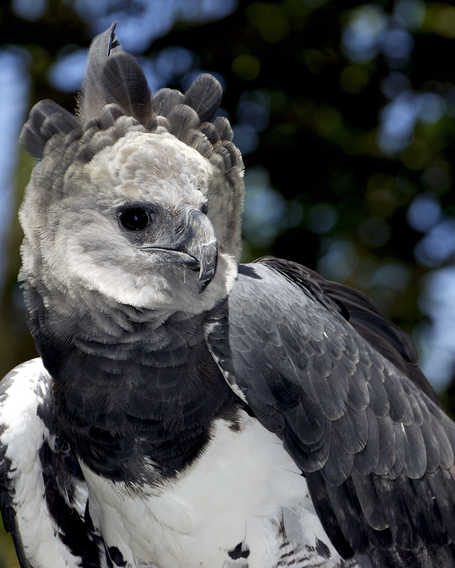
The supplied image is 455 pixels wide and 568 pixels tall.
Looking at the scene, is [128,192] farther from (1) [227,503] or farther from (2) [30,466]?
(2) [30,466]

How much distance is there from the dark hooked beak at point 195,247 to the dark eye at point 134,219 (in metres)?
0.06

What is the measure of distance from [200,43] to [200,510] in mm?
3773

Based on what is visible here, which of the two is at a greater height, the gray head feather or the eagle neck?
the gray head feather

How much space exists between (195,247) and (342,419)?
0.65 m

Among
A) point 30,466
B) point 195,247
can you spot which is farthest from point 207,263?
point 30,466

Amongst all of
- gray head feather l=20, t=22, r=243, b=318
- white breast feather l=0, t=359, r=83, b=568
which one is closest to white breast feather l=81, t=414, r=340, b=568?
white breast feather l=0, t=359, r=83, b=568

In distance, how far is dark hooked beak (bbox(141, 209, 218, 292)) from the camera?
2234 millimetres

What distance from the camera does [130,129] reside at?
2.44 m

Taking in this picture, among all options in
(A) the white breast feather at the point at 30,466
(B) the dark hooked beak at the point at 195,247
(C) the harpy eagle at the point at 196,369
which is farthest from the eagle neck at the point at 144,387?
(A) the white breast feather at the point at 30,466

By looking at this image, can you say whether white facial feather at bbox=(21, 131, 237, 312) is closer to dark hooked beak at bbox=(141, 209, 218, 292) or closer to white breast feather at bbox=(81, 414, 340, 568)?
dark hooked beak at bbox=(141, 209, 218, 292)

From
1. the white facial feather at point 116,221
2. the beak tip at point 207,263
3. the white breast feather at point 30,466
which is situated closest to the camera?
the beak tip at point 207,263

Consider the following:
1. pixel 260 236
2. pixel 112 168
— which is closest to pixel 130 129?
pixel 112 168

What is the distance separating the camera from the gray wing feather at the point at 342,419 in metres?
2.41

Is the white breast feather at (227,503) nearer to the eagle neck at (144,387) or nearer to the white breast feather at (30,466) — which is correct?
the eagle neck at (144,387)
